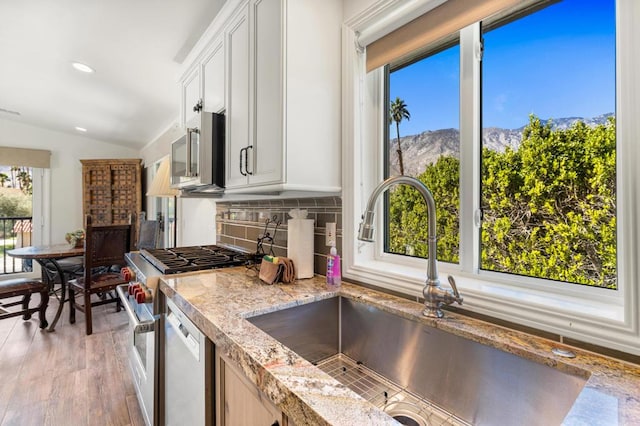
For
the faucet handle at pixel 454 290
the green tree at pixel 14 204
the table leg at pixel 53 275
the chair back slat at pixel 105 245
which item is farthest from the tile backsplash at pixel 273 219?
the green tree at pixel 14 204

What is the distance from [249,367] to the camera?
71cm

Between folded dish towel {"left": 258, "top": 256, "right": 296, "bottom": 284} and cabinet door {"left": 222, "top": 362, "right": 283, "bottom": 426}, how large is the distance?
1.64ft

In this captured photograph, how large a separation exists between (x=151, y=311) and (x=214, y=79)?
4.38ft

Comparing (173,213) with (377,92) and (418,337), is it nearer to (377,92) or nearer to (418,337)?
(377,92)

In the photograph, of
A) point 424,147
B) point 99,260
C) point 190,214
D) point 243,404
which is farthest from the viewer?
point 190,214

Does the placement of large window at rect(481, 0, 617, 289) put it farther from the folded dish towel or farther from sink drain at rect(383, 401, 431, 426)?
the folded dish towel

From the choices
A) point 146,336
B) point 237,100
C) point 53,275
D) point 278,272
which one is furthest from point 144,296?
point 53,275

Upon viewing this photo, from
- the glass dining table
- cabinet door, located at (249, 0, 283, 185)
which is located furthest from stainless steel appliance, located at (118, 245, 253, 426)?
the glass dining table

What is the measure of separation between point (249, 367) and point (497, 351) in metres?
0.65

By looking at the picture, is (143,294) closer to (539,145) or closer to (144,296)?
(144,296)

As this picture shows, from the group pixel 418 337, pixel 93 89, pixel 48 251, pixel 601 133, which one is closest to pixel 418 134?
pixel 601 133

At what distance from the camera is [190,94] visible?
7.36ft

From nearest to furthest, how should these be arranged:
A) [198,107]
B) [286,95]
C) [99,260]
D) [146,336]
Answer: [286,95] < [146,336] < [198,107] < [99,260]

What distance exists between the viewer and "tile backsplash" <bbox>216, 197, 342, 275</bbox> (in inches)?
60.3
